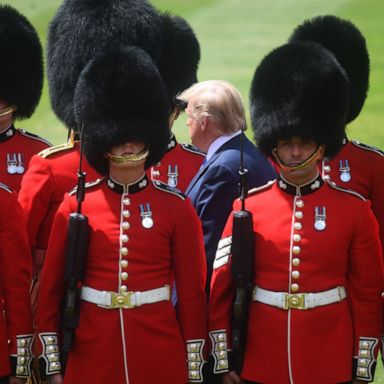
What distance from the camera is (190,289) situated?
15.7 feet

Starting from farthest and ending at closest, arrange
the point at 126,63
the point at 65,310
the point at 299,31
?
1. the point at 299,31
2. the point at 126,63
3. the point at 65,310

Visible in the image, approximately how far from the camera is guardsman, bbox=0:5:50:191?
591 cm

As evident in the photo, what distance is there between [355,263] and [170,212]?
0.67 metres

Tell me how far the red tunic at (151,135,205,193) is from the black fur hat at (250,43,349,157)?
977mm

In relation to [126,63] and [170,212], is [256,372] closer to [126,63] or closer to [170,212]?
[170,212]

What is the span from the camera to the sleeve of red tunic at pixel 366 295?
479 cm

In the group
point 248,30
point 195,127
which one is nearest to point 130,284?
point 195,127

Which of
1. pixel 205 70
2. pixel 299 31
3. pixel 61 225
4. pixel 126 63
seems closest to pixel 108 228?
pixel 61 225

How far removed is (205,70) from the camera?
14.0m

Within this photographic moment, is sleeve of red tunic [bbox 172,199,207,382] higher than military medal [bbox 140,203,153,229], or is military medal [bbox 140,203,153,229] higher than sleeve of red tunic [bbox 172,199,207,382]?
military medal [bbox 140,203,153,229]

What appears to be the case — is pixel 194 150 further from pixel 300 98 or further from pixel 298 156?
pixel 298 156

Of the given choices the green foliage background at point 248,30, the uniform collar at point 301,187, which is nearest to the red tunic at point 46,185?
the uniform collar at point 301,187

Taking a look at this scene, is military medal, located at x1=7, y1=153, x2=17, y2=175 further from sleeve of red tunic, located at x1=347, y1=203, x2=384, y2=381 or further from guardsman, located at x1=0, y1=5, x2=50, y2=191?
sleeve of red tunic, located at x1=347, y1=203, x2=384, y2=381

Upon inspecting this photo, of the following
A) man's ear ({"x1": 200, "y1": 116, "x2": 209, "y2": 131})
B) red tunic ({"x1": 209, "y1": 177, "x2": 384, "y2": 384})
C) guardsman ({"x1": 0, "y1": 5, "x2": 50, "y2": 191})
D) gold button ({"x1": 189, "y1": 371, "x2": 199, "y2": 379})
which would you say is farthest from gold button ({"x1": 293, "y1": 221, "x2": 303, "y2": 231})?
guardsman ({"x1": 0, "y1": 5, "x2": 50, "y2": 191})
